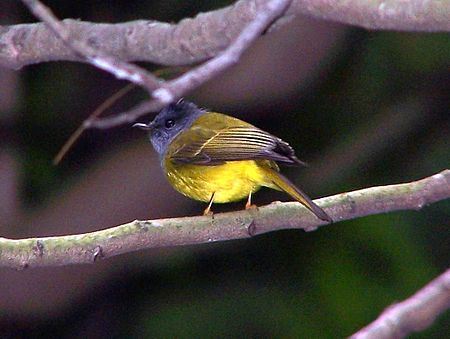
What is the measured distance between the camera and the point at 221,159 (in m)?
3.33

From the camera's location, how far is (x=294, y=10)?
2.63 meters

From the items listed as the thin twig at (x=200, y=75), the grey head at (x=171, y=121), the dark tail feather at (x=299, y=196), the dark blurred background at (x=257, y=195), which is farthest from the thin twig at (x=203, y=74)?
the dark blurred background at (x=257, y=195)

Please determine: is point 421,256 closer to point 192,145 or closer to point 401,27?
point 192,145

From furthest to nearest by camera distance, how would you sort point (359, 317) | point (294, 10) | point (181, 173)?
point (359, 317) < point (181, 173) < point (294, 10)

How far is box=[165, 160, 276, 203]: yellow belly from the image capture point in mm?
3240

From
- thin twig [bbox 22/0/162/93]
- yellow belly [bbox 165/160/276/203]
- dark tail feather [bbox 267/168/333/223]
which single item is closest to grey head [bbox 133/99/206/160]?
yellow belly [bbox 165/160/276/203]

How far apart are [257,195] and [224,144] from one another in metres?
2.39

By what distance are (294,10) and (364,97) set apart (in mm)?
3066

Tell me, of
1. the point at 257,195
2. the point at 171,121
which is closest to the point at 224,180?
the point at 171,121

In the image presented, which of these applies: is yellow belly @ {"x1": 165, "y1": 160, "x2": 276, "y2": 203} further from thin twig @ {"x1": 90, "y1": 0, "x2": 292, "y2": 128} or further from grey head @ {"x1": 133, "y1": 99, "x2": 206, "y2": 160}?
thin twig @ {"x1": 90, "y1": 0, "x2": 292, "y2": 128}

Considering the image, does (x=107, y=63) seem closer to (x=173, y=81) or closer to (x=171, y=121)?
(x=173, y=81)

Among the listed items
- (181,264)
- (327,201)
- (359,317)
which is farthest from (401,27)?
(181,264)

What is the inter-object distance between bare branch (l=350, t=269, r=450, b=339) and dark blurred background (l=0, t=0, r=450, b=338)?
148 inches

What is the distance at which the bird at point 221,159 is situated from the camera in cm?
313
